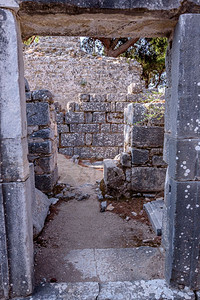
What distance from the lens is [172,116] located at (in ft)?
5.92

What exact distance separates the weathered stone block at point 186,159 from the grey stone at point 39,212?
2.25 meters

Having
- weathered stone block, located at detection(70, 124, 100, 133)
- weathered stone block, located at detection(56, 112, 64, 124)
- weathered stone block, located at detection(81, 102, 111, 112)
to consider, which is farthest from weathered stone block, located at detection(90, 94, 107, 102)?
weathered stone block, located at detection(56, 112, 64, 124)

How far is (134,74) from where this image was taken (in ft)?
33.1

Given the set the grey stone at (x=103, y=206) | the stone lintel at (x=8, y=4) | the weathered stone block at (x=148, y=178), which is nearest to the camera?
the stone lintel at (x=8, y=4)

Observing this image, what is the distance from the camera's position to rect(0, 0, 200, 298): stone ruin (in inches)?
61.1

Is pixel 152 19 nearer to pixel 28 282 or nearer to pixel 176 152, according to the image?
pixel 176 152

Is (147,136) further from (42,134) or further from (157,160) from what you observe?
(42,134)

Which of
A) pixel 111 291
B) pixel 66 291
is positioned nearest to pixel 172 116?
pixel 111 291

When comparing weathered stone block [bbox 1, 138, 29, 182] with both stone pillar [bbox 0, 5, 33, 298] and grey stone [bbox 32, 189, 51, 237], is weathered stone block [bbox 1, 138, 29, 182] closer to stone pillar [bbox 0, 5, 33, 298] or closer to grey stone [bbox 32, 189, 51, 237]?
stone pillar [bbox 0, 5, 33, 298]

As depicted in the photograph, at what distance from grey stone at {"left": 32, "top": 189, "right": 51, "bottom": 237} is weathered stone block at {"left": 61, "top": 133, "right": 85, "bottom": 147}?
3990 millimetres

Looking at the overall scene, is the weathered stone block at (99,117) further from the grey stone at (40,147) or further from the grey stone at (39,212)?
the grey stone at (39,212)

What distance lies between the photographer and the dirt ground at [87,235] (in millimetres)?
2334

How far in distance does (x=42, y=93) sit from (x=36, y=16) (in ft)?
8.85

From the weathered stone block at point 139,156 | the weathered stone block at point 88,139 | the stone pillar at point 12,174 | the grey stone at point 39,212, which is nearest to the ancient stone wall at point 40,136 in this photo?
the grey stone at point 39,212
